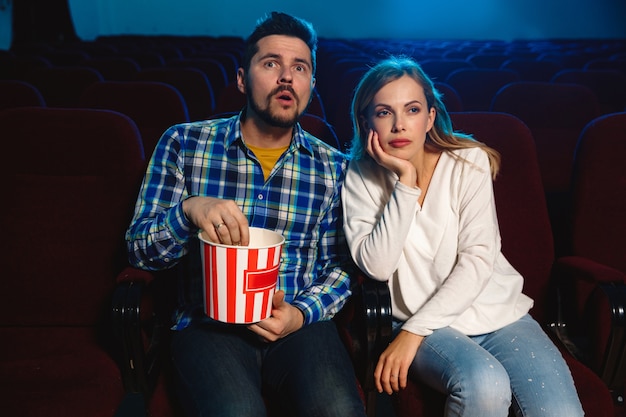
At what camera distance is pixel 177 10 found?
13.2 m

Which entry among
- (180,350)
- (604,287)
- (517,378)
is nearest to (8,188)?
(180,350)

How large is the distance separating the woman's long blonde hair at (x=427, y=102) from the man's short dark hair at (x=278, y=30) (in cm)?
17

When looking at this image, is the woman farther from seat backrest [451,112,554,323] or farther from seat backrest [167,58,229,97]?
seat backrest [167,58,229,97]

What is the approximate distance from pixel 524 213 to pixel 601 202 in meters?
0.19

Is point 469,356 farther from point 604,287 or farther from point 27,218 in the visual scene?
point 27,218

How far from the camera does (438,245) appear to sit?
1.30 metres

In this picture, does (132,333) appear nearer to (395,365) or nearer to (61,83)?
(395,365)

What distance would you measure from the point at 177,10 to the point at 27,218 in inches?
503

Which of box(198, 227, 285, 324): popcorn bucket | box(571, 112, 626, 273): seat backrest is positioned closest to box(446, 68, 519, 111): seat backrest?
box(571, 112, 626, 273): seat backrest

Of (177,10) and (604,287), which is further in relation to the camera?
(177,10)

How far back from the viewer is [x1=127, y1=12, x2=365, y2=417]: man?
111 cm

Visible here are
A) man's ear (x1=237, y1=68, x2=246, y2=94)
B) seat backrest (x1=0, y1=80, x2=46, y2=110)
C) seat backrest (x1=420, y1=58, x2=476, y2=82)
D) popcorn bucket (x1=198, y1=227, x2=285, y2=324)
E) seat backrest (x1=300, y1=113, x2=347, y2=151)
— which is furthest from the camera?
seat backrest (x1=420, y1=58, x2=476, y2=82)

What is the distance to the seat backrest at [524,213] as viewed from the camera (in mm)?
1506

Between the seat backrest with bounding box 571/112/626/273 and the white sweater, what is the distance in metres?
0.27
